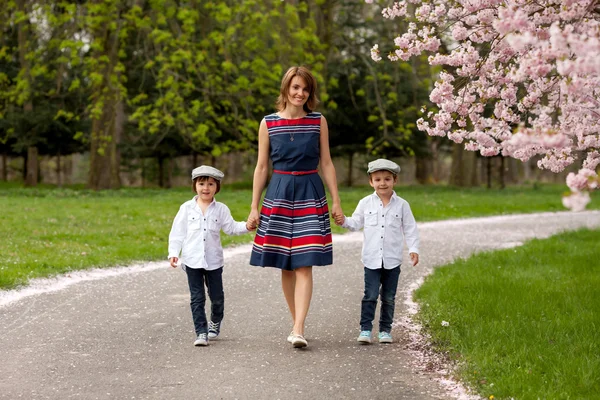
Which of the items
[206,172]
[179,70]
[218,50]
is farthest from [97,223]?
[179,70]

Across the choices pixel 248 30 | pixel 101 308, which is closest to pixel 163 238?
pixel 101 308

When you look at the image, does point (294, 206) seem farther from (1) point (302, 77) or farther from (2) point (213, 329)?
(2) point (213, 329)

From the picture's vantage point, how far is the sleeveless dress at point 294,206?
613 centimetres

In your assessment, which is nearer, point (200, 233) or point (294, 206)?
point (294, 206)

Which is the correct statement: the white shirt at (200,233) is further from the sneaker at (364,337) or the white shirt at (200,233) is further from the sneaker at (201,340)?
the sneaker at (364,337)

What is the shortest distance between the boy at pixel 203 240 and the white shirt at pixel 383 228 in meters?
0.92

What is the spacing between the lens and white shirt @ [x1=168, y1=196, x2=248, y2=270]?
6.32 m

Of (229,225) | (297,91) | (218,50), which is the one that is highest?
(218,50)

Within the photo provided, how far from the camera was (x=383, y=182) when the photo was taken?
6305 millimetres

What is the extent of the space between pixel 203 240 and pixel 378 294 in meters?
1.43

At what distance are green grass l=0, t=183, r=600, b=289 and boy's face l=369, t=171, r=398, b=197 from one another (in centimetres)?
477

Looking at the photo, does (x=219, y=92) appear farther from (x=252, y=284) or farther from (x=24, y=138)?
(x=252, y=284)

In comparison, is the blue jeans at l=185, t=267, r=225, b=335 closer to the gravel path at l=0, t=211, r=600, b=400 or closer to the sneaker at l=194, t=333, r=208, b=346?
the sneaker at l=194, t=333, r=208, b=346

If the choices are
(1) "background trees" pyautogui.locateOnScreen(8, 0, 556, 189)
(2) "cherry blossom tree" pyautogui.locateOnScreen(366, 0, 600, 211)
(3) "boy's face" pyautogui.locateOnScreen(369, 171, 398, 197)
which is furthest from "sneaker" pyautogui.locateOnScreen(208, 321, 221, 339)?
(1) "background trees" pyautogui.locateOnScreen(8, 0, 556, 189)
